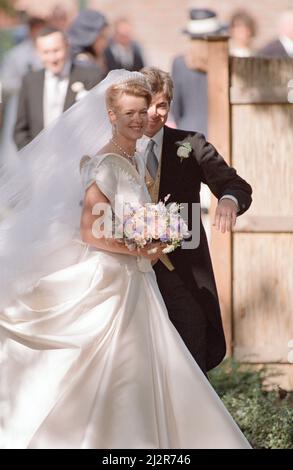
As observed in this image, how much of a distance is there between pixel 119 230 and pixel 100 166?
30 centimetres

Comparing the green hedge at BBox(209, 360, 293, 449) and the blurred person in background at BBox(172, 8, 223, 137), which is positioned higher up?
the blurred person in background at BBox(172, 8, 223, 137)

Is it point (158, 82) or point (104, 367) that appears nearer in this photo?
point (104, 367)

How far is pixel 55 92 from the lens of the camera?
34.1ft

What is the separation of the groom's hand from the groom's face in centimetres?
51

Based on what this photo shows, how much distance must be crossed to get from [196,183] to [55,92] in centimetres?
342

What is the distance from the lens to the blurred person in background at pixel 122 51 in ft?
44.1

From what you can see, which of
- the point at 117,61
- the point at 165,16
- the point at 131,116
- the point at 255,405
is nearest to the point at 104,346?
the point at 131,116

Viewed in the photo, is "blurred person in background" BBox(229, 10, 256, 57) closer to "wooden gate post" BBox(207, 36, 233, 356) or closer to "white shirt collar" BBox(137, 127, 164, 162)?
"wooden gate post" BBox(207, 36, 233, 356)

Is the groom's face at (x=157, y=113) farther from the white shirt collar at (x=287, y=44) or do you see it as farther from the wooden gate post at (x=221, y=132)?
the white shirt collar at (x=287, y=44)

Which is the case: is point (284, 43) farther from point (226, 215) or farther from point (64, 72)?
point (226, 215)

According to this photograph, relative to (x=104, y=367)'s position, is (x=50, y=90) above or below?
above

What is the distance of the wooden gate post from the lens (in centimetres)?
848

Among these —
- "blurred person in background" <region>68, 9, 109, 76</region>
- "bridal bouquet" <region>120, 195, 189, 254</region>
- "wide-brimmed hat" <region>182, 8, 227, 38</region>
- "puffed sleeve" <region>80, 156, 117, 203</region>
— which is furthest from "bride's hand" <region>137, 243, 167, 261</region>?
"wide-brimmed hat" <region>182, 8, 227, 38</region>

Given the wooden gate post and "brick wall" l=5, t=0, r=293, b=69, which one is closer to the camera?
the wooden gate post
